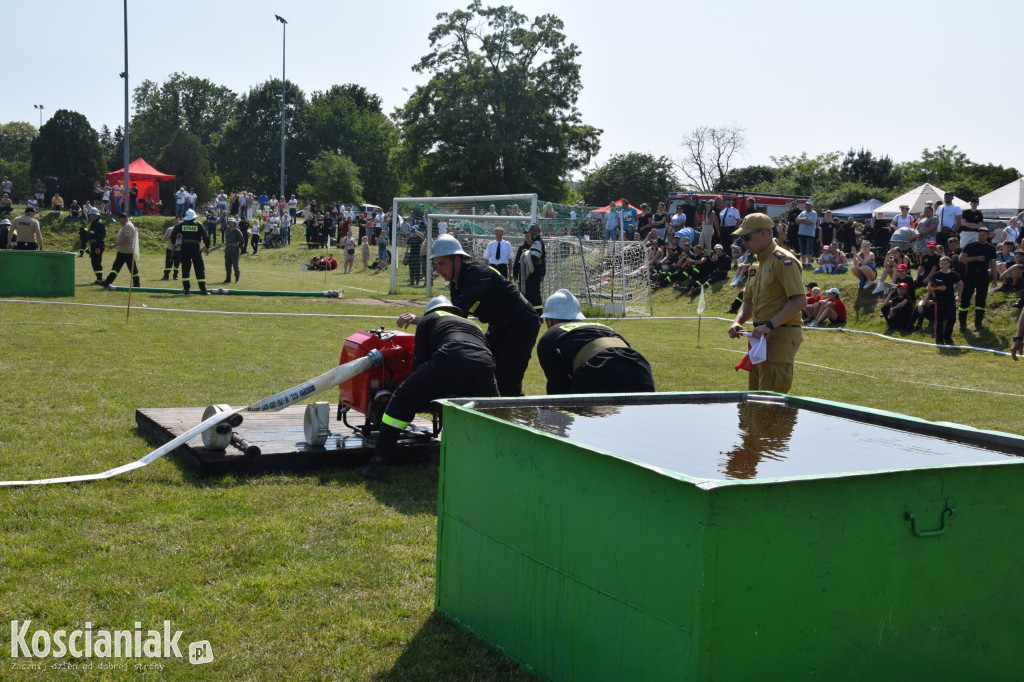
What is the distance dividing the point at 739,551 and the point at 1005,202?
3073 cm

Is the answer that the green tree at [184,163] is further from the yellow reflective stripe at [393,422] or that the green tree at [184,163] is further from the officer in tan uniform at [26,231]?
the yellow reflective stripe at [393,422]

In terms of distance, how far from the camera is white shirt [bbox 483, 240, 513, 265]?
68.8ft

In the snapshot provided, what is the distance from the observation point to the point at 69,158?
187 feet

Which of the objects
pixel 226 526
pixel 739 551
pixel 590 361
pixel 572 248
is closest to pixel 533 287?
pixel 572 248

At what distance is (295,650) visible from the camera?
4043 millimetres

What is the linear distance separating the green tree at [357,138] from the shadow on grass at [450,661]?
292 ft

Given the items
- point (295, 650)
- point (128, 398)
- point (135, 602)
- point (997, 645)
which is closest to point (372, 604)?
point (295, 650)

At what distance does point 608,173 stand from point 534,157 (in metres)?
16.7

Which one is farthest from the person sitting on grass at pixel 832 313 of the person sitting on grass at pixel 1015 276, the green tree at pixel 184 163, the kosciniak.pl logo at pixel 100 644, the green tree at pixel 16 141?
the green tree at pixel 16 141

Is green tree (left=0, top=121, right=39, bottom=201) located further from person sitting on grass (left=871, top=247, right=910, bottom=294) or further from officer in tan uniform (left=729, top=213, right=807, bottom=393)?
officer in tan uniform (left=729, top=213, right=807, bottom=393)

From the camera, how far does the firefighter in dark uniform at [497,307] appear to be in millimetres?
7969

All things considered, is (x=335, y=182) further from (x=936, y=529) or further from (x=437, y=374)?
(x=936, y=529)

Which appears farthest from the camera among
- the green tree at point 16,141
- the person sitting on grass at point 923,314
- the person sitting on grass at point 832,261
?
the green tree at point 16,141

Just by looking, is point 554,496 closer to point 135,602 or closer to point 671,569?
point 671,569
